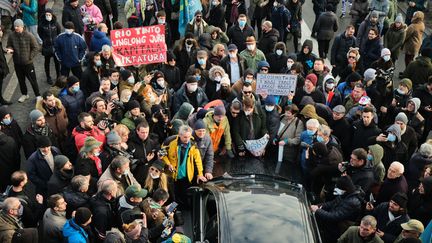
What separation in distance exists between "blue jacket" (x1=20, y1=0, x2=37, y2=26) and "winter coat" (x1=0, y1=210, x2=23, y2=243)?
8231 millimetres

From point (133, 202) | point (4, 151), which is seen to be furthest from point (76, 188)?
point (4, 151)

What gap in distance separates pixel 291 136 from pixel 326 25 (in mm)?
5505

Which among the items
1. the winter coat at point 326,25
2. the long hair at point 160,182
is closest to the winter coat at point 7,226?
the long hair at point 160,182

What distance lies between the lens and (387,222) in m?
7.80

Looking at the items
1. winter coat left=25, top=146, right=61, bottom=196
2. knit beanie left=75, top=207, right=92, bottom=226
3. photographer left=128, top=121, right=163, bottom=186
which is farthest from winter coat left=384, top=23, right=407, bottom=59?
knit beanie left=75, top=207, right=92, bottom=226

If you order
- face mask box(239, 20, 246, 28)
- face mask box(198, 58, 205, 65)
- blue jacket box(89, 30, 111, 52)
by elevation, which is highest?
face mask box(239, 20, 246, 28)

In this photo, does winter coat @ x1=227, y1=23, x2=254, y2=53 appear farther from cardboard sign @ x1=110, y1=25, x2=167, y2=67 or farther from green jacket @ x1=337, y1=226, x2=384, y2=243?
green jacket @ x1=337, y1=226, x2=384, y2=243

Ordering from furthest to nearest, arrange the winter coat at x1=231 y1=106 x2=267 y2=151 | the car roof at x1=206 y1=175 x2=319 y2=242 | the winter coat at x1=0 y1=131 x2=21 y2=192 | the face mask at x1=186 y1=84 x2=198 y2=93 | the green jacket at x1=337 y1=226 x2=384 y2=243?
the face mask at x1=186 y1=84 x2=198 y2=93 < the winter coat at x1=231 y1=106 x2=267 y2=151 < the winter coat at x1=0 y1=131 x2=21 y2=192 < the green jacket at x1=337 y1=226 x2=384 y2=243 < the car roof at x1=206 y1=175 x2=319 y2=242

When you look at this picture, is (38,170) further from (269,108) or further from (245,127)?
(269,108)

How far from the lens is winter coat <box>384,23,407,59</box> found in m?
14.5

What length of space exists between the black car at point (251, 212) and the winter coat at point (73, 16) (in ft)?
23.7

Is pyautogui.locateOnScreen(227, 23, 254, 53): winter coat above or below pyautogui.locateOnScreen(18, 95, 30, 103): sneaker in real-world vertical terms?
above

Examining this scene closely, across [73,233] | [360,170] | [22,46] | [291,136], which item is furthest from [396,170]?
[22,46]

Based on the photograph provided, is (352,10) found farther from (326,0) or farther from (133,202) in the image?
(133,202)
